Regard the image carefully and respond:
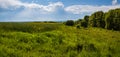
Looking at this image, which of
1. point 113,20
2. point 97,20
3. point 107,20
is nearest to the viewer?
point 113,20

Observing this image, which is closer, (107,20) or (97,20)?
(107,20)

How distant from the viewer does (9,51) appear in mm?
13320

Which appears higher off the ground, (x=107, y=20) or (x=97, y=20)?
(x=107, y=20)

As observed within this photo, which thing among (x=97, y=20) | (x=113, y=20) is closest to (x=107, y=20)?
(x=113, y=20)

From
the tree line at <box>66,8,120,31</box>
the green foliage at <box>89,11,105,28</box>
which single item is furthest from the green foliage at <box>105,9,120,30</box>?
the green foliage at <box>89,11,105,28</box>

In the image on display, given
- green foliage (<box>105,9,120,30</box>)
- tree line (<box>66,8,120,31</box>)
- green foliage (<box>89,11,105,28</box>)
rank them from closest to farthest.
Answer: green foliage (<box>105,9,120,30</box>) < tree line (<box>66,8,120,31</box>) < green foliage (<box>89,11,105,28</box>)

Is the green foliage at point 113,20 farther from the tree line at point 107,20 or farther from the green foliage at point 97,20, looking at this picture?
the green foliage at point 97,20

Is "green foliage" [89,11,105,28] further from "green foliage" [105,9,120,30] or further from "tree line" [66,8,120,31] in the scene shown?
"green foliage" [105,9,120,30]

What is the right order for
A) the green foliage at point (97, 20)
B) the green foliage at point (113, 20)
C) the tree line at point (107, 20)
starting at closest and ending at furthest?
the green foliage at point (113, 20), the tree line at point (107, 20), the green foliage at point (97, 20)

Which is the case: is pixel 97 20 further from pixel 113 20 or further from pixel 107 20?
pixel 113 20

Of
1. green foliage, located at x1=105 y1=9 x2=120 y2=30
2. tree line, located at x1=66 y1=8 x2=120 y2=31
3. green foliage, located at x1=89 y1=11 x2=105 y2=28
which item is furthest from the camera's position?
green foliage, located at x1=89 y1=11 x2=105 y2=28

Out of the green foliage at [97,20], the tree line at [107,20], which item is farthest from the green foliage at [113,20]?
the green foliage at [97,20]

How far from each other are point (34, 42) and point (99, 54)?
645 centimetres

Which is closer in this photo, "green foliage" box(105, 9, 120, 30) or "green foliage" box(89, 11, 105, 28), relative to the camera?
"green foliage" box(105, 9, 120, 30)
